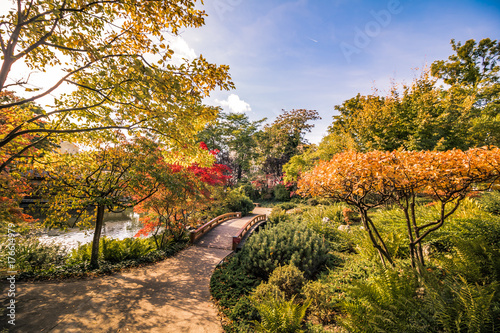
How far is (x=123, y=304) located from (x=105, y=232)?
1164cm

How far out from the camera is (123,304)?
454 centimetres

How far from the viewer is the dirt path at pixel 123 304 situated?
12.4ft

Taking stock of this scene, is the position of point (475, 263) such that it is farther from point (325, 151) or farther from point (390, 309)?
point (325, 151)

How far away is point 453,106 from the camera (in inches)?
467

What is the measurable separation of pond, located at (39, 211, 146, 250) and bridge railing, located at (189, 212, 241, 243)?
3.99 meters

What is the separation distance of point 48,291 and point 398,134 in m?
17.0

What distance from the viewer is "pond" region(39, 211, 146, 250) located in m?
10.4

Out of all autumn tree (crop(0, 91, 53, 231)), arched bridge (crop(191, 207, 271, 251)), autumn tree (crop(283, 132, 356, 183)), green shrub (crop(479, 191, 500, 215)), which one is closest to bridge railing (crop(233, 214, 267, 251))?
arched bridge (crop(191, 207, 271, 251))

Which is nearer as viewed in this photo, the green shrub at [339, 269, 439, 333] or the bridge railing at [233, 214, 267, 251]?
the green shrub at [339, 269, 439, 333]

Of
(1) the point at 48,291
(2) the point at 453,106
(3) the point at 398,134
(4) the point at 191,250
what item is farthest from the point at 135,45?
(2) the point at 453,106

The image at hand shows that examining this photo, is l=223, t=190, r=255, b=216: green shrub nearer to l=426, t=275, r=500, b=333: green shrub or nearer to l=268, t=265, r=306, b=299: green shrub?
l=268, t=265, r=306, b=299: green shrub

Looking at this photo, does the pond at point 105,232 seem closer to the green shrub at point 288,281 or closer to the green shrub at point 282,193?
the green shrub at point 288,281

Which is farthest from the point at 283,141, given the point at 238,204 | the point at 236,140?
the point at 238,204

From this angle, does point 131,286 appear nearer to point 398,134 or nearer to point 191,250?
point 191,250
